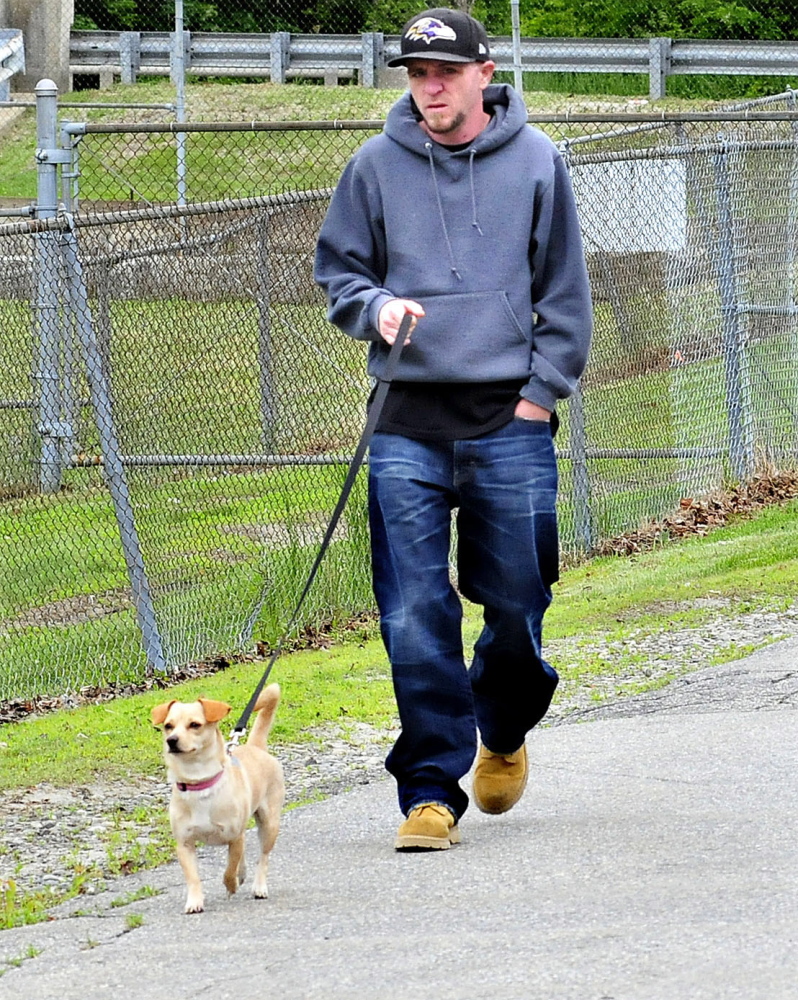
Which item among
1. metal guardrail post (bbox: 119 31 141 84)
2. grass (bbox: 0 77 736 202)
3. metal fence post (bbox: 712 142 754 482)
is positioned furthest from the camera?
metal guardrail post (bbox: 119 31 141 84)

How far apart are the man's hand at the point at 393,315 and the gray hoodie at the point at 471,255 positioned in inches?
1.7

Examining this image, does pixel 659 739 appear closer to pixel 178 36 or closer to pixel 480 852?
pixel 480 852

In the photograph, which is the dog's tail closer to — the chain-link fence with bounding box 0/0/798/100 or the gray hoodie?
the gray hoodie

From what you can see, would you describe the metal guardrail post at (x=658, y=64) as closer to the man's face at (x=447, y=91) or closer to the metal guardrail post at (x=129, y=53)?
the metal guardrail post at (x=129, y=53)

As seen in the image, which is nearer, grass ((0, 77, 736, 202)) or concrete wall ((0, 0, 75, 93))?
grass ((0, 77, 736, 202))

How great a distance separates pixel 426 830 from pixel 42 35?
21754 millimetres

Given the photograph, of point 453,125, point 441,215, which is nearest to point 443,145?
point 453,125

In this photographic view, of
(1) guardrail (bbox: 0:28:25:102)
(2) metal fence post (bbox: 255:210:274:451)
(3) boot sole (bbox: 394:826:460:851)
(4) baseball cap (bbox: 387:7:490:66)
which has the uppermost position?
(1) guardrail (bbox: 0:28:25:102)

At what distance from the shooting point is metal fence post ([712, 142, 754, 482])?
38.1ft

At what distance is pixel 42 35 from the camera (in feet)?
82.2

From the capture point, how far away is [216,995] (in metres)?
4.00

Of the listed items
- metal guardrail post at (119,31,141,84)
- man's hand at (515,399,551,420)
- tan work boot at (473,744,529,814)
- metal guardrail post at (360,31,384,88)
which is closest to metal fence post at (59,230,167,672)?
tan work boot at (473,744,529,814)

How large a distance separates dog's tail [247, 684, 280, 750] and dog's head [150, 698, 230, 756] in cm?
47

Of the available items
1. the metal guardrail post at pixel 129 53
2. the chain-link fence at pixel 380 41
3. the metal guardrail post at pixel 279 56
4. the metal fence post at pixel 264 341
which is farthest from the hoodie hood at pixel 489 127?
the metal guardrail post at pixel 129 53
